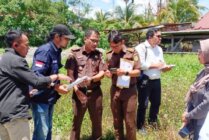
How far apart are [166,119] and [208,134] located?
12.8 ft

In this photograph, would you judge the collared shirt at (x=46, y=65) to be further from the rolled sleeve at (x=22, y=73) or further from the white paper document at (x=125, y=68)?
the white paper document at (x=125, y=68)

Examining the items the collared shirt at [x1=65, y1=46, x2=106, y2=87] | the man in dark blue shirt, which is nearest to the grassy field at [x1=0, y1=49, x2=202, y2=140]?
the collared shirt at [x1=65, y1=46, x2=106, y2=87]

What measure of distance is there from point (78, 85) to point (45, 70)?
0.83m

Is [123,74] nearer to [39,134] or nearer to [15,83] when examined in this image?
[39,134]

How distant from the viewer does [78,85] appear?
533 centimetres

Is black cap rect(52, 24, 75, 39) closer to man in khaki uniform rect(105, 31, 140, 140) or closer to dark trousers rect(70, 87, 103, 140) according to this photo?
man in khaki uniform rect(105, 31, 140, 140)

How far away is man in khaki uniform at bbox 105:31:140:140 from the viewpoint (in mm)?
5219

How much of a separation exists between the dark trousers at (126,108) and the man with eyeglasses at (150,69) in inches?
30.0

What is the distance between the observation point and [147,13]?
39.3 metres

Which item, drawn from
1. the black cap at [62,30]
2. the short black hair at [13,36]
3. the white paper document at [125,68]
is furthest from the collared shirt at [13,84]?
the white paper document at [125,68]

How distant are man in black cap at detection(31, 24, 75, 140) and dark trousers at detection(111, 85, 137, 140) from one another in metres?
1.03

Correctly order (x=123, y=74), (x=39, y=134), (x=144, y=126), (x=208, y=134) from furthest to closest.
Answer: (x=144, y=126) < (x=123, y=74) < (x=39, y=134) < (x=208, y=134)

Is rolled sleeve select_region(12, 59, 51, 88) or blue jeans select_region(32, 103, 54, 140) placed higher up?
rolled sleeve select_region(12, 59, 51, 88)

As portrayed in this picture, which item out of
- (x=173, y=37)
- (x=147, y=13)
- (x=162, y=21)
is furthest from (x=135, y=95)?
(x=147, y=13)
